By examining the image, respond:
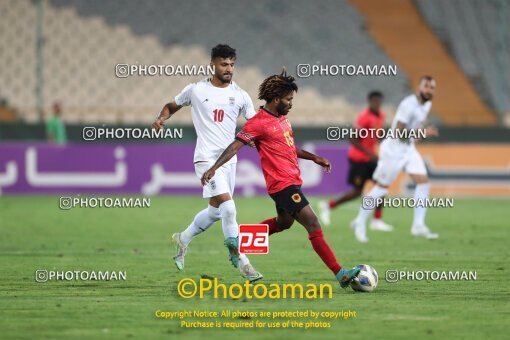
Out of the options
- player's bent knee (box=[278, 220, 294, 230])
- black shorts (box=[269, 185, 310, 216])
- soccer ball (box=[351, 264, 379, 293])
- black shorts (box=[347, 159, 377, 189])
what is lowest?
soccer ball (box=[351, 264, 379, 293])

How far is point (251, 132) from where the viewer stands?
10.1 m

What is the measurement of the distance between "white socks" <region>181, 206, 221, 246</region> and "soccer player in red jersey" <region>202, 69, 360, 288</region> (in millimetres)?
Result: 873

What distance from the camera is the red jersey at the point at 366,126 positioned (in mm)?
17516

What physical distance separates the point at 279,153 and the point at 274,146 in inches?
3.3

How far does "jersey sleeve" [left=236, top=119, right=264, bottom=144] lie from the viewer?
395 inches

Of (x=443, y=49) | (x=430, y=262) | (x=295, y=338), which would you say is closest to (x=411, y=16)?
(x=443, y=49)

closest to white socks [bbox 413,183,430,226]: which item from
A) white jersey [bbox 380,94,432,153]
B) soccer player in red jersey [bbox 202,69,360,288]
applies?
white jersey [bbox 380,94,432,153]

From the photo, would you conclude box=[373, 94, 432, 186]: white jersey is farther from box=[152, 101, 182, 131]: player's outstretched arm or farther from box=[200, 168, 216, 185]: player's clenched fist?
box=[200, 168, 216, 185]: player's clenched fist

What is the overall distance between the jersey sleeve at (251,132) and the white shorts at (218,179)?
0.84 metres

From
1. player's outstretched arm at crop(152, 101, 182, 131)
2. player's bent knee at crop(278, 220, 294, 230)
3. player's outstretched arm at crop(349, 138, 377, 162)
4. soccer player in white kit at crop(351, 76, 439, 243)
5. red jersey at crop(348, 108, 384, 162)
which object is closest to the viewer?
player's bent knee at crop(278, 220, 294, 230)

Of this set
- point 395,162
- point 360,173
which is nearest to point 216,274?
point 395,162

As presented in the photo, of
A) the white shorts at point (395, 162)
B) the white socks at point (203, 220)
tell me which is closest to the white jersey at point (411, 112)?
the white shorts at point (395, 162)

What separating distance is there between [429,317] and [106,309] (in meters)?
2.63

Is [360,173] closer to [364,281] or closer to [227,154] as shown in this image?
[227,154]
